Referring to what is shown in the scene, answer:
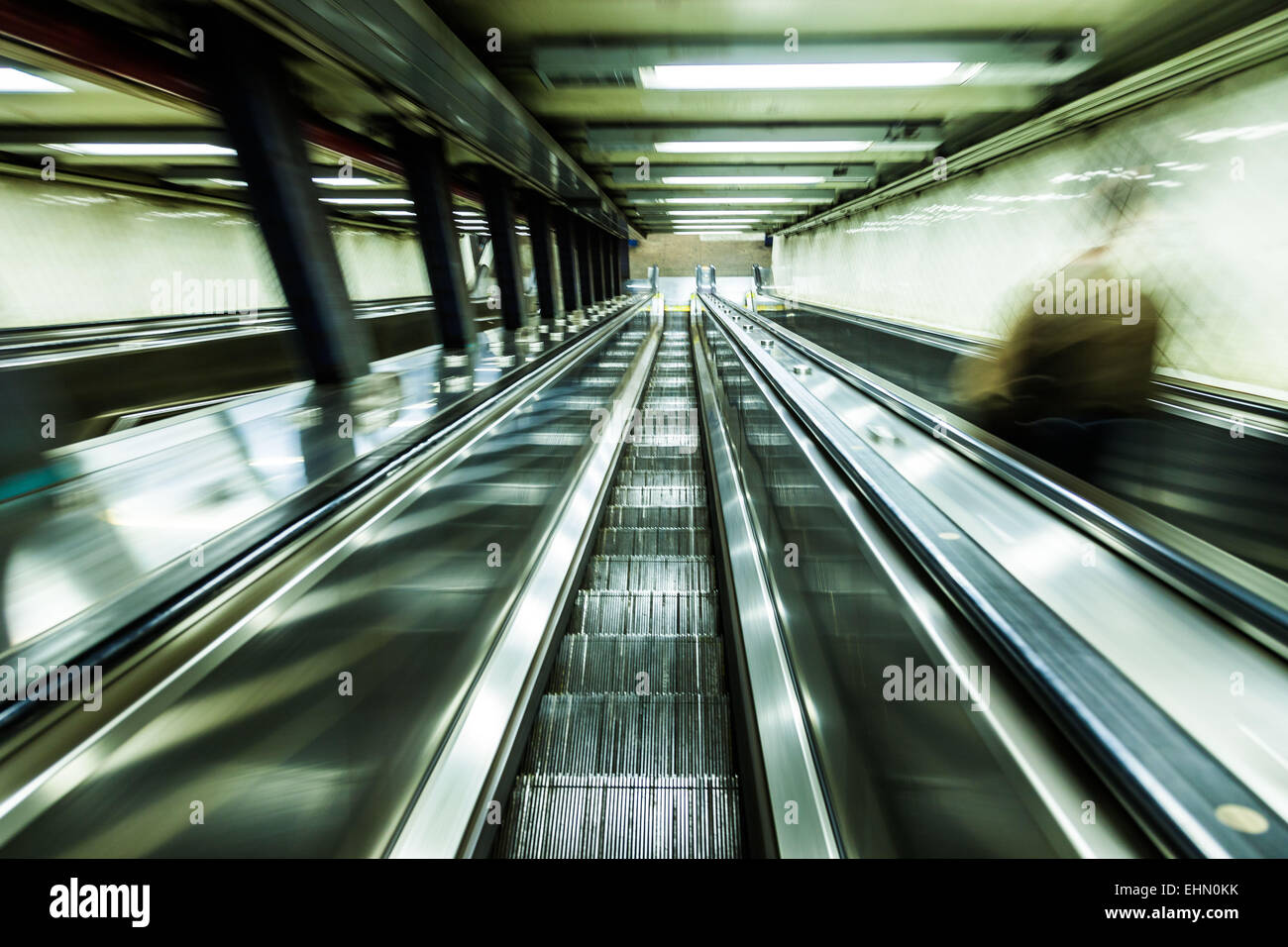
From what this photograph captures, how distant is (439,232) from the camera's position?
7.08 m

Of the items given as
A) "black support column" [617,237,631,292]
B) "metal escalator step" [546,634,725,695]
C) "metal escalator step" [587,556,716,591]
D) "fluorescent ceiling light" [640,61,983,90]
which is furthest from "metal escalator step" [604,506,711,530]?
"black support column" [617,237,631,292]

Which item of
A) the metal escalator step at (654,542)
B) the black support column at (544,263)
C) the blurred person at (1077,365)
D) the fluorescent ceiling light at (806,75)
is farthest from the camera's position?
the black support column at (544,263)

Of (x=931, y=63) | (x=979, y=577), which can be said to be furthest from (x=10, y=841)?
(x=931, y=63)

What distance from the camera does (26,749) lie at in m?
0.94

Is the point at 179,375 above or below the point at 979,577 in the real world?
above

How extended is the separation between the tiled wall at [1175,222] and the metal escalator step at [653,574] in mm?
2599

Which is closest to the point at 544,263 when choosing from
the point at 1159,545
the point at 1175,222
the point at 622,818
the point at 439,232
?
the point at 439,232

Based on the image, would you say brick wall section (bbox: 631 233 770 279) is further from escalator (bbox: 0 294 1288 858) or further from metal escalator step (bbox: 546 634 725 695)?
metal escalator step (bbox: 546 634 725 695)

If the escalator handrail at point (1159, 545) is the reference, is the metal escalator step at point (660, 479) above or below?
below

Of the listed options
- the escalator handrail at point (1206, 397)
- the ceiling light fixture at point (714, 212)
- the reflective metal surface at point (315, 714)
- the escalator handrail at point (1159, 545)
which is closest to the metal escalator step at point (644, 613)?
the reflective metal surface at point (315, 714)

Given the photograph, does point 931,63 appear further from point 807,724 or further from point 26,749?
point 26,749

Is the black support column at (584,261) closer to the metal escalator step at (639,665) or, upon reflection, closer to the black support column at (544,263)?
the black support column at (544,263)

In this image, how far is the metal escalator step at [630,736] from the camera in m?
2.18
